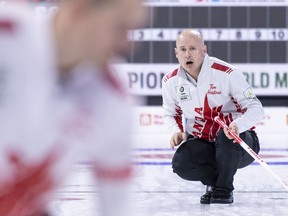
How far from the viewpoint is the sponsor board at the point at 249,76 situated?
608 centimetres

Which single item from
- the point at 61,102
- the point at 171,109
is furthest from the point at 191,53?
the point at 61,102

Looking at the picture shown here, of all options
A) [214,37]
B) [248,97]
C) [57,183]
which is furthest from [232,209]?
[214,37]

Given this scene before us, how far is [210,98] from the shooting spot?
3.23m

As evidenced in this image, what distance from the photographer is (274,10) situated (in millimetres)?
5992

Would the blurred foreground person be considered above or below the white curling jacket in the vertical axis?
above

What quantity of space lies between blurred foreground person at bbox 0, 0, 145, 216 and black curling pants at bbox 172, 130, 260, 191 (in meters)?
2.52

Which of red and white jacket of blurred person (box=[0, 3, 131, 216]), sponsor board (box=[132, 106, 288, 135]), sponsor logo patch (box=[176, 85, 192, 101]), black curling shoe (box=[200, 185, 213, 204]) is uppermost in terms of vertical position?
red and white jacket of blurred person (box=[0, 3, 131, 216])

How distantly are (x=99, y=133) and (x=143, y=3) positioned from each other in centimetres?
12

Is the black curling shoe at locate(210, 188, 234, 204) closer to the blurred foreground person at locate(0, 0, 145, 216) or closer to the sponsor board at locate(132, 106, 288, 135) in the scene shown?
the blurred foreground person at locate(0, 0, 145, 216)

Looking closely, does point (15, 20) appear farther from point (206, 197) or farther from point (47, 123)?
point (206, 197)

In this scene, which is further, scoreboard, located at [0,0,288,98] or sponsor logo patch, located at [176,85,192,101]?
scoreboard, located at [0,0,288,98]

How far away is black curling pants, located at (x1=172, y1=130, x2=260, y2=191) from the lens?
3.14 meters

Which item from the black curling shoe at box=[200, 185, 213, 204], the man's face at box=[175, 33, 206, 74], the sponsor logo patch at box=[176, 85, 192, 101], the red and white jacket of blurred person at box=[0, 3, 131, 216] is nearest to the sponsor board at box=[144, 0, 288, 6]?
the man's face at box=[175, 33, 206, 74]

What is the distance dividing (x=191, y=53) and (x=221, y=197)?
0.64 metres
